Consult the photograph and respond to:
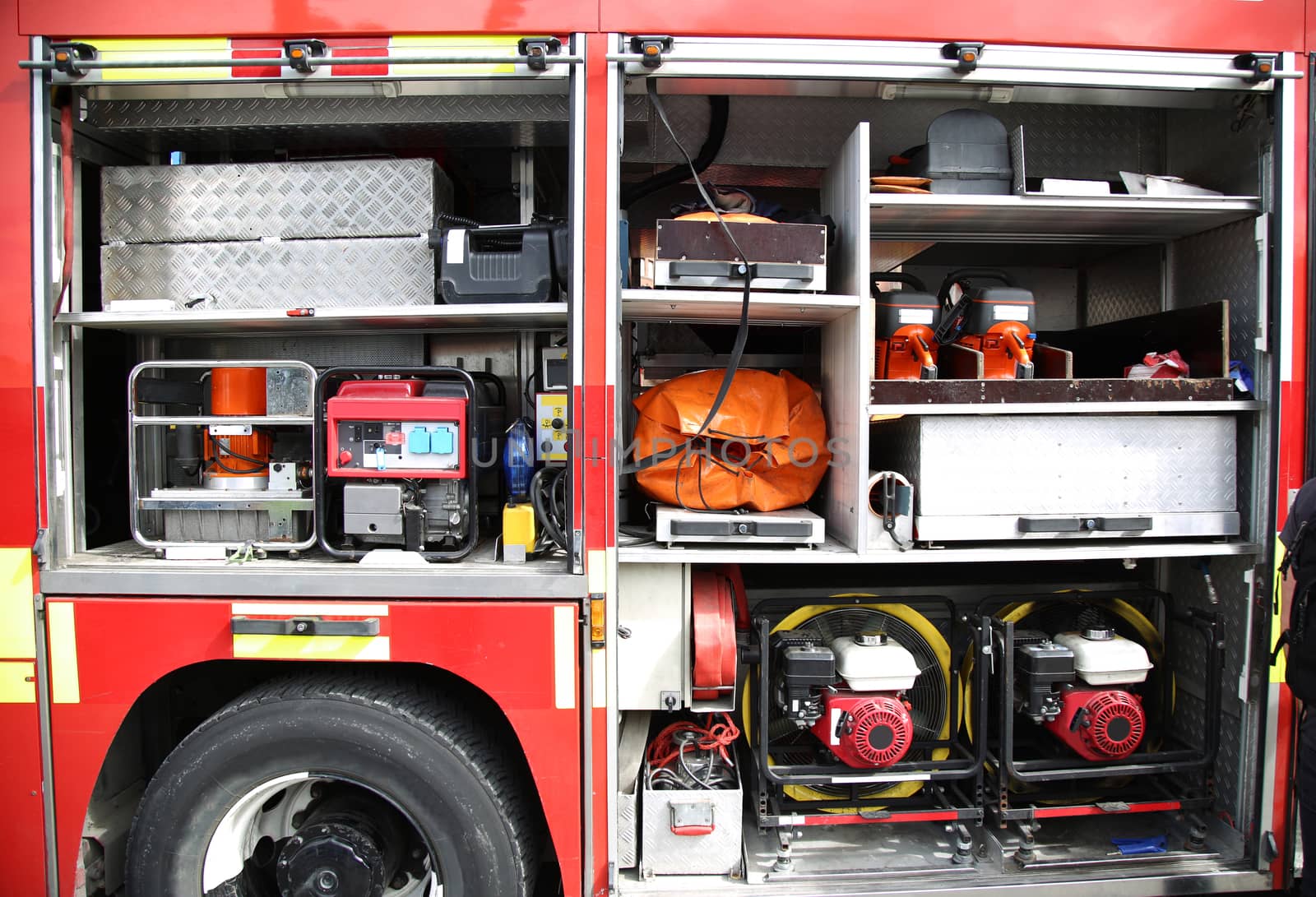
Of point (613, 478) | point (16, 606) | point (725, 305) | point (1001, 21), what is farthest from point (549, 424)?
Answer: point (1001, 21)

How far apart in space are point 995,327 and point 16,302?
10.9 feet

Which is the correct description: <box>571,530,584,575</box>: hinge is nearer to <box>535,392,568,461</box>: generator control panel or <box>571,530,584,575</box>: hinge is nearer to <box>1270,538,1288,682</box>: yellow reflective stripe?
<box>535,392,568,461</box>: generator control panel

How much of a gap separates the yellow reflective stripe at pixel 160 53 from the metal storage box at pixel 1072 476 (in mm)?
2581

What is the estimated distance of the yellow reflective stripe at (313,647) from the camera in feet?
6.27

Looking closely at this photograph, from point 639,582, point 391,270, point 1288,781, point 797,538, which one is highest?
point 391,270

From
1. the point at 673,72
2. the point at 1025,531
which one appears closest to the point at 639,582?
the point at 1025,531

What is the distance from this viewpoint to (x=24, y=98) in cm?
192

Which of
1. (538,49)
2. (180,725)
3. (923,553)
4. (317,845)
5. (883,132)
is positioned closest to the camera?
(538,49)

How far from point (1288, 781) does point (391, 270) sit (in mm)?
3647

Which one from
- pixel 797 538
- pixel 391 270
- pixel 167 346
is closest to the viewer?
pixel 797 538

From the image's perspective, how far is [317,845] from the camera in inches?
76.9

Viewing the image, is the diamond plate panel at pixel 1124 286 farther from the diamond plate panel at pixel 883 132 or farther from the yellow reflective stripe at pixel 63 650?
the yellow reflective stripe at pixel 63 650

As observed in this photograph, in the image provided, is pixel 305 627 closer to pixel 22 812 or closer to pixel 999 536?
pixel 22 812

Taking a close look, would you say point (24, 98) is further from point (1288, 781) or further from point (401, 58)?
point (1288, 781)
